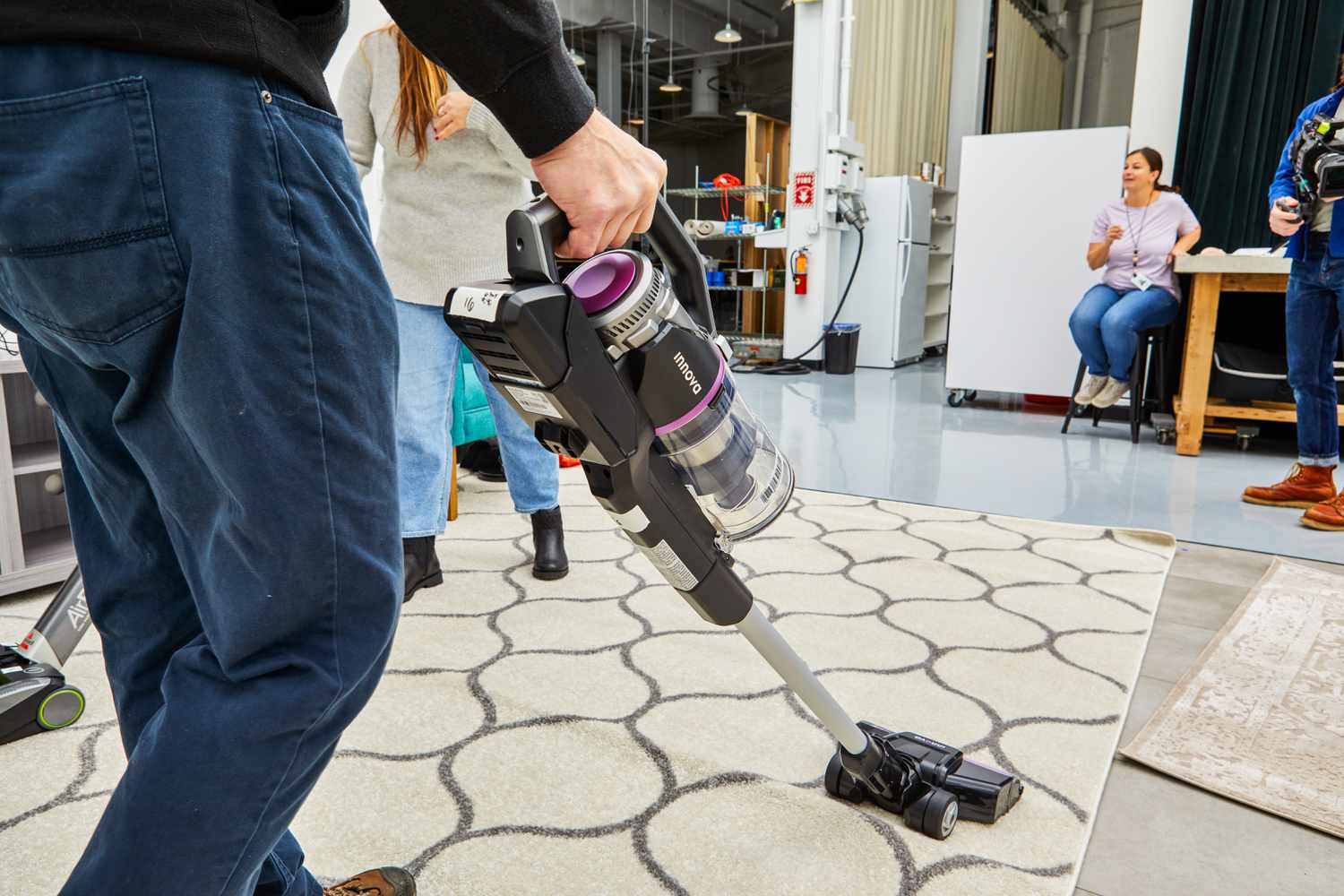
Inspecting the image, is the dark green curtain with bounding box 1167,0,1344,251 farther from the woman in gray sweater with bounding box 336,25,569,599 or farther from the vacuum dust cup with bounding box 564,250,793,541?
the vacuum dust cup with bounding box 564,250,793,541

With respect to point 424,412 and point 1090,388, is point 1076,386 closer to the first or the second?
point 1090,388

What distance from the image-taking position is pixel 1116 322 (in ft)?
12.0

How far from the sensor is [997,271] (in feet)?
14.5

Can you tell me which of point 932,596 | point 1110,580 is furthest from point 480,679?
point 1110,580

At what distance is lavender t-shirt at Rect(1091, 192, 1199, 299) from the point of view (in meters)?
3.70

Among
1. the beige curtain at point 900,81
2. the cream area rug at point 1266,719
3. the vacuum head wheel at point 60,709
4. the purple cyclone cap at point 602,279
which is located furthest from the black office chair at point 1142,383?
the vacuum head wheel at point 60,709

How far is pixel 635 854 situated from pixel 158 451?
736 millimetres

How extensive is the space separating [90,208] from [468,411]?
2.00 metres

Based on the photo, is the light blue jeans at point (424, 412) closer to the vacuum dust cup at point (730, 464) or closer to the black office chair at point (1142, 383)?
the vacuum dust cup at point (730, 464)

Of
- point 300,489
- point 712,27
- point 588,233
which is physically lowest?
point 300,489

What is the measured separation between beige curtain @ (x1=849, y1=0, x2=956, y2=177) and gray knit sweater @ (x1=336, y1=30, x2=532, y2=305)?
16.7ft

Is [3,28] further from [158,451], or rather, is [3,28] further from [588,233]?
[588,233]

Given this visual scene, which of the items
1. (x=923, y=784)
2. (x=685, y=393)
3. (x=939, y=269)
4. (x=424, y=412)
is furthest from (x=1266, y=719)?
(x=939, y=269)

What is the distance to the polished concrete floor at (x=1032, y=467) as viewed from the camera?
2500 millimetres
